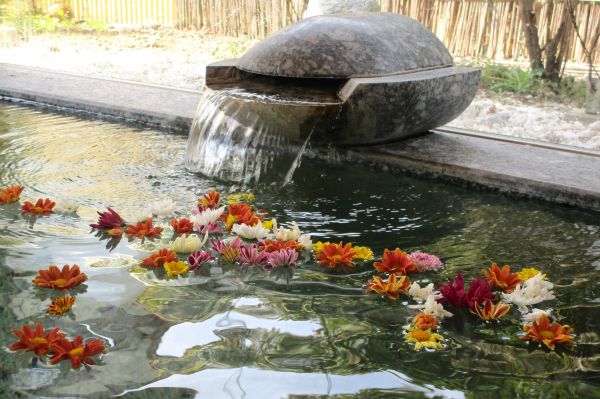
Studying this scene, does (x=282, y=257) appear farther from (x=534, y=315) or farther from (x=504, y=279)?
(x=534, y=315)

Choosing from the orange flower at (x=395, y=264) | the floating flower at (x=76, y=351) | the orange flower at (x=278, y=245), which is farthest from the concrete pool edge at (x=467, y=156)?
the floating flower at (x=76, y=351)

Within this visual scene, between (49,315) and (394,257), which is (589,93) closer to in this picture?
(394,257)

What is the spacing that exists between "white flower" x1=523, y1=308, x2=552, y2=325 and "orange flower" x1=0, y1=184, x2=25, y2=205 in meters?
2.12

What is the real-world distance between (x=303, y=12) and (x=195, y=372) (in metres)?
5.83

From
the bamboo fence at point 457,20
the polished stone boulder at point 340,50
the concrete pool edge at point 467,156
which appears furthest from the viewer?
the bamboo fence at point 457,20

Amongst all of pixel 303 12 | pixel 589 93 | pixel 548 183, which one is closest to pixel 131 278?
pixel 548 183

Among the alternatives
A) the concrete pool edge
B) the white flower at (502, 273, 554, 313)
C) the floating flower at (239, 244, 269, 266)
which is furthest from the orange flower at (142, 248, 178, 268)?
the concrete pool edge

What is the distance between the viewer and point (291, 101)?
138 inches

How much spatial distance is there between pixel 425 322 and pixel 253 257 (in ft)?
2.28

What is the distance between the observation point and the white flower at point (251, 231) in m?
2.62

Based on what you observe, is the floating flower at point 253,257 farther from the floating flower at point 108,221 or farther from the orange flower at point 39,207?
the orange flower at point 39,207

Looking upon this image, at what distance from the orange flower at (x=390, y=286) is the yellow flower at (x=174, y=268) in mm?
609

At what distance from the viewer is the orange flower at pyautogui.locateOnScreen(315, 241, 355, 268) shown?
2.37m

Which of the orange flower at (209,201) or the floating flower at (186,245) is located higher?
the orange flower at (209,201)
